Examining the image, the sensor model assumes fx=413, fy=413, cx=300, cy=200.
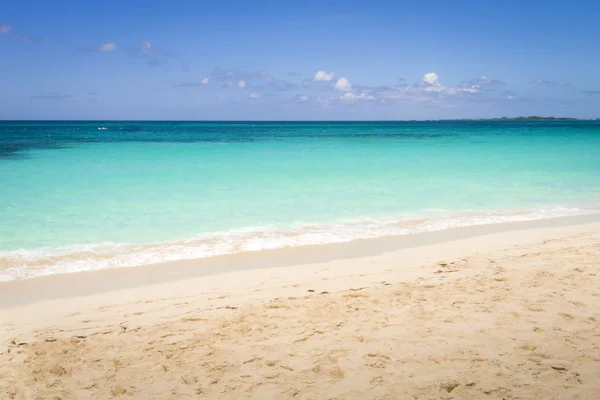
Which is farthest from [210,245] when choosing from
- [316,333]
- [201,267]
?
[316,333]

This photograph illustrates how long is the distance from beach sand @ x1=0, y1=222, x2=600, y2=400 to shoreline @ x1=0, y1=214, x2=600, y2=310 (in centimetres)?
4

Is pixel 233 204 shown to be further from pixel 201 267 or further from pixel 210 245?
pixel 201 267

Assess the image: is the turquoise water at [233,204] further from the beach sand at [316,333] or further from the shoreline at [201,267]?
the beach sand at [316,333]

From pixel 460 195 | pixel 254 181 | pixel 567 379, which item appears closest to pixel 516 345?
pixel 567 379

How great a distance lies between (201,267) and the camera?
5730 mm

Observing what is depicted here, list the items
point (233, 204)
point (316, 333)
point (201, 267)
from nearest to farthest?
point (316, 333) → point (201, 267) → point (233, 204)

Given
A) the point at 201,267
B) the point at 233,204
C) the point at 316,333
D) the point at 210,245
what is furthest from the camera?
the point at 233,204

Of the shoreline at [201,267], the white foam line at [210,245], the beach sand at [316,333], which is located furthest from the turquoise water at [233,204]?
the beach sand at [316,333]

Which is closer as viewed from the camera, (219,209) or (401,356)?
(401,356)

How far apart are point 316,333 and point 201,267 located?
254 cm

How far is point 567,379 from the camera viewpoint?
9.77 ft

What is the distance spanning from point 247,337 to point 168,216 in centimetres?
555

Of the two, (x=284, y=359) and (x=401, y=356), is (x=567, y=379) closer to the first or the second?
(x=401, y=356)

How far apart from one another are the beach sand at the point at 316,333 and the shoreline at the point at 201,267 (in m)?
0.04
